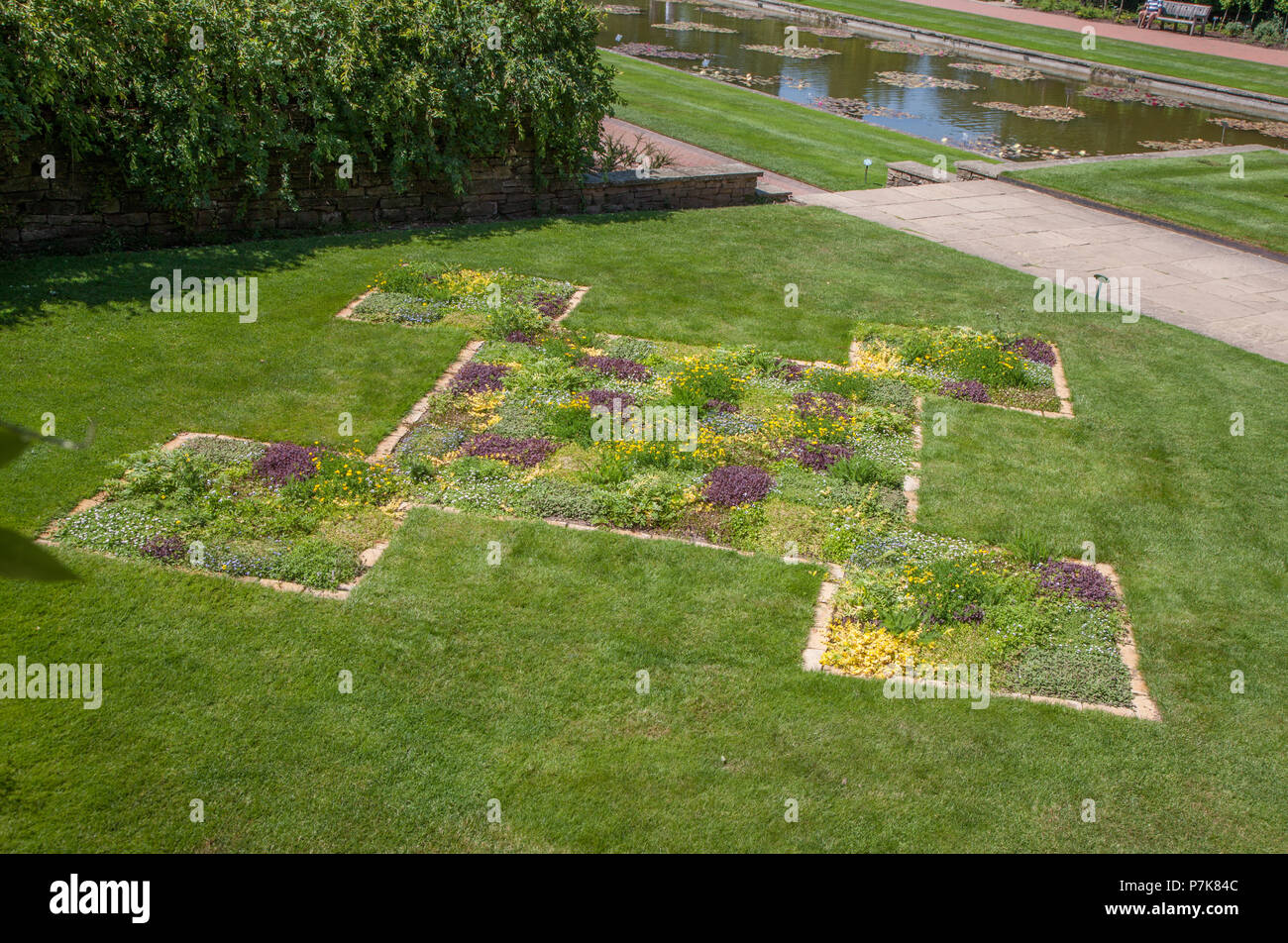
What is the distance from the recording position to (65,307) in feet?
35.8

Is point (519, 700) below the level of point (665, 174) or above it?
below

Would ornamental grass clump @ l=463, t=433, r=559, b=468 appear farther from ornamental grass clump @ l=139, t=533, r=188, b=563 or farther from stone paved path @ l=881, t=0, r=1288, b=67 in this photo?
stone paved path @ l=881, t=0, r=1288, b=67

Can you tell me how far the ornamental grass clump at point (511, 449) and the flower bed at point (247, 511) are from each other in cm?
88

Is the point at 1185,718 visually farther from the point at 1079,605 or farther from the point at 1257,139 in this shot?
the point at 1257,139

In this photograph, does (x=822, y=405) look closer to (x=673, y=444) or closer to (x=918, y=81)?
(x=673, y=444)

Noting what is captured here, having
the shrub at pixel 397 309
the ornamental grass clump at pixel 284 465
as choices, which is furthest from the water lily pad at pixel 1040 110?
the ornamental grass clump at pixel 284 465

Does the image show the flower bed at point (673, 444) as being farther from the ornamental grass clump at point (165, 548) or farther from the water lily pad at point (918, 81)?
the water lily pad at point (918, 81)

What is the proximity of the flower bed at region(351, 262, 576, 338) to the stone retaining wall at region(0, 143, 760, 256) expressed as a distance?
2.01 metres

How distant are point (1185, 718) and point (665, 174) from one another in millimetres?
12402

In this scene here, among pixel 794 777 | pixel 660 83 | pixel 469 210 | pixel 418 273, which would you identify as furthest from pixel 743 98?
pixel 794 777

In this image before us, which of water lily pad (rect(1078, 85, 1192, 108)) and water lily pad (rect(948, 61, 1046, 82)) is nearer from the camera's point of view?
water lily pad (rect(1078, 85, 1192, 108))

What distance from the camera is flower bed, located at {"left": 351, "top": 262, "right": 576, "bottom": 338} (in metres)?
11.7

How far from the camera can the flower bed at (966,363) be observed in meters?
11.1

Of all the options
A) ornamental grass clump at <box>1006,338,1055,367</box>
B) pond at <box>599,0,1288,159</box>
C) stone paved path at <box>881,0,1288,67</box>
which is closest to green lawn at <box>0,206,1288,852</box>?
ornamental grass clump at <box>1006,338,1055,367</box>
